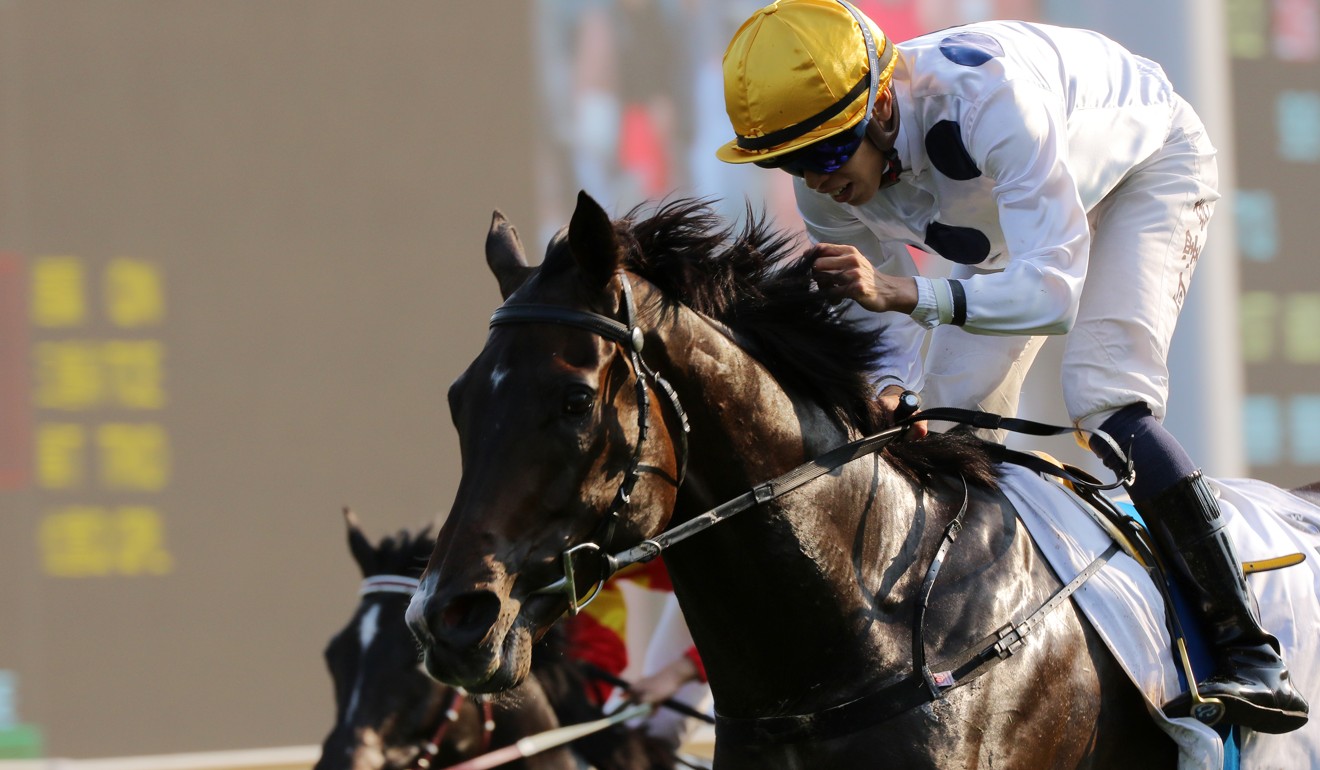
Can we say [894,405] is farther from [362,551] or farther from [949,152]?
[362,551]

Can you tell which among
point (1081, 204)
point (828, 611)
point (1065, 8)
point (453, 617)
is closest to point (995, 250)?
point (1081, 204)

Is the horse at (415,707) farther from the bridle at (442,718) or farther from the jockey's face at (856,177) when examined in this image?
the jockey's face at (856,177)

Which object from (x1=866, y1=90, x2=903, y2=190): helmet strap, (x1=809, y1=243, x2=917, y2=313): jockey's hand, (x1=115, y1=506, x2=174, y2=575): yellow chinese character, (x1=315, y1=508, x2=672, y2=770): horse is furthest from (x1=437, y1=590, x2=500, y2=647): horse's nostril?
(x1=115, y1=506, x2=174, y2=575): yellow chinese character

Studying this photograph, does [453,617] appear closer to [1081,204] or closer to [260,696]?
[1081,204]

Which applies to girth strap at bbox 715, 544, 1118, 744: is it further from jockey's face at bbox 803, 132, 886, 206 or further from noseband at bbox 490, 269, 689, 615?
jockey's face at bbox 803, 132, 886, 206

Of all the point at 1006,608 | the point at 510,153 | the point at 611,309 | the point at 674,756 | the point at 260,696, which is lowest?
the point at 260,696

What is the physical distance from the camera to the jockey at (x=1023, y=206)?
7.41 ft

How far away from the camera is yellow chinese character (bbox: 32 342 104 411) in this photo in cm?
645

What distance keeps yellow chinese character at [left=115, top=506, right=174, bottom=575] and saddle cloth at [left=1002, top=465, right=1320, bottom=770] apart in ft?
16.0

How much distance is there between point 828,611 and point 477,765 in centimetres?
177

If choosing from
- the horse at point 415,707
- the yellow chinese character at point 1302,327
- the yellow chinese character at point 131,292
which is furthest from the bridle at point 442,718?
the yellow chinese character at point 1302,327

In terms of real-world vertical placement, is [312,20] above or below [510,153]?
above

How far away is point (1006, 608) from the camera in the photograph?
2.18 meters

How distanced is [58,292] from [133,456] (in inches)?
31.0
